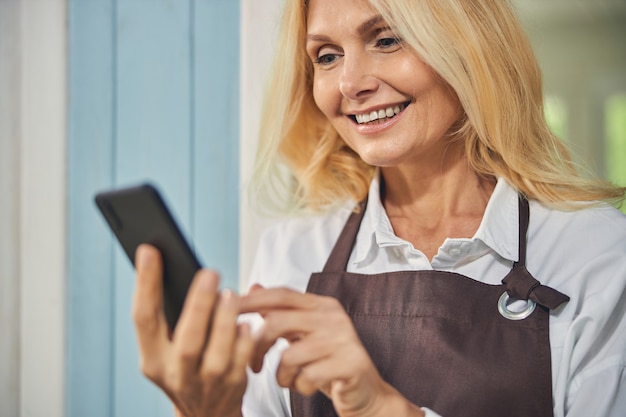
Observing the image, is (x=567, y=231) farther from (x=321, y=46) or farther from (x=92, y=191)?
(x=92, y=191)

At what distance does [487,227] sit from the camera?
128 centimetres

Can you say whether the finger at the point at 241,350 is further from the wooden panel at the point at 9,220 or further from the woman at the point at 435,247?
the wooden panel at the point at 9,220

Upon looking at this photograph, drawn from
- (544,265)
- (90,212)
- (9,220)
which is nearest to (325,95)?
(544,265)

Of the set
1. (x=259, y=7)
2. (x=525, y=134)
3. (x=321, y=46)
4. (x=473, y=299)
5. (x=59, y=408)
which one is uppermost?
(x=259, y=7)

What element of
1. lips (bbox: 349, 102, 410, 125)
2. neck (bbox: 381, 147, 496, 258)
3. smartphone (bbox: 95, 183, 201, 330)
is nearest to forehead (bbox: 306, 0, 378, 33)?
lips (bbox: 349, 102, 410, 125)

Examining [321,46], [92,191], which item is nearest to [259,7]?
[321,46]

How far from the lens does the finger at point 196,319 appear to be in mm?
813

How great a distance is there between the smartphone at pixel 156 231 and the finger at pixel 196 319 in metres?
0.04

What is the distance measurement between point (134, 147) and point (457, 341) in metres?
0.98

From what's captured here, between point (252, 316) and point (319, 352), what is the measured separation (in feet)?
1.97

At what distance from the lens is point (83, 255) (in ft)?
5.92

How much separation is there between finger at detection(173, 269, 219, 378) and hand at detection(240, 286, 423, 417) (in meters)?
0.11

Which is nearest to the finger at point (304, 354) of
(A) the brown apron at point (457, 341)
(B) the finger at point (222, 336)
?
(B) the finger at point (222, 336)

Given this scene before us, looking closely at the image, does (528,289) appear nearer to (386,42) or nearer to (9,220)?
(386,42)
